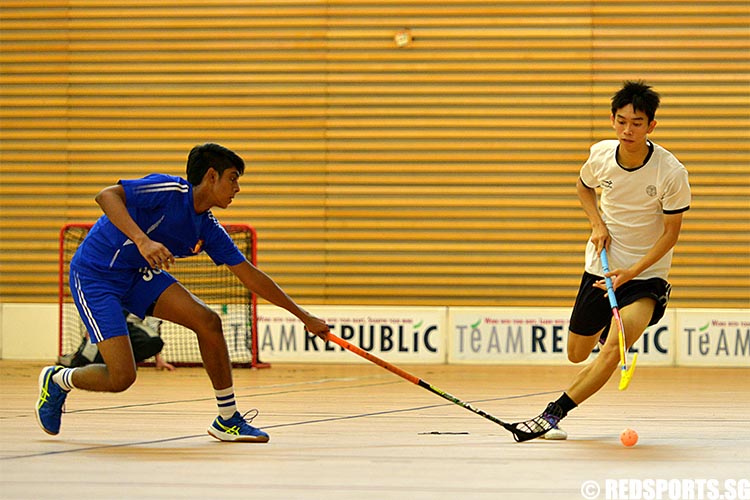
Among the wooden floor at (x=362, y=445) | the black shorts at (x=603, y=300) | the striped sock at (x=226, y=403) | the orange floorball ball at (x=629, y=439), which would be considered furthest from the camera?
the black shorts at (x=603, y=300)

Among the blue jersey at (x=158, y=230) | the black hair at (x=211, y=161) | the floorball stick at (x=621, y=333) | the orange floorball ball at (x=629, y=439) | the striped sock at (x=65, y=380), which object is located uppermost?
the black hair at (x=211, y=161)

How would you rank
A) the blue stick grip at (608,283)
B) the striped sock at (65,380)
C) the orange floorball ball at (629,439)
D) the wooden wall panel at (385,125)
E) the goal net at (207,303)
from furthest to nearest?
the wooden wall panel at (385,125) → the goal net at (207,303) → the blue stick grip at (608,283) → the striped sock at (65,380) → the orange floorball ball at (629,439)

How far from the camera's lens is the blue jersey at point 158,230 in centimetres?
412

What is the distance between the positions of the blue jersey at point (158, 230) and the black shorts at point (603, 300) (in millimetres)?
1539

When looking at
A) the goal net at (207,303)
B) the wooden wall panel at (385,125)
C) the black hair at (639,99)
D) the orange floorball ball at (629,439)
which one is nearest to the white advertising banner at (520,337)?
the wooden wall panel at (385,125)

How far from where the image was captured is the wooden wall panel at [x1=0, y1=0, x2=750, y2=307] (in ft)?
31.4

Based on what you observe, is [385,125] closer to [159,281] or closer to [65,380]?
[159,281]

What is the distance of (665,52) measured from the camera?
9.59 meters

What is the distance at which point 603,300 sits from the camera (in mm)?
4707

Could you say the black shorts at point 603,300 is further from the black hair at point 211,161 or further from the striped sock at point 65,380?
the striped sock at point 65,380

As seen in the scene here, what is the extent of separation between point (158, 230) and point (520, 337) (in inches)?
225

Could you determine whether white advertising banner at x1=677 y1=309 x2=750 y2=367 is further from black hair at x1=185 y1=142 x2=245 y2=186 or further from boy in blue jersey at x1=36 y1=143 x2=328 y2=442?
black hair at x1=185 y1=142 x2=245 y2=186

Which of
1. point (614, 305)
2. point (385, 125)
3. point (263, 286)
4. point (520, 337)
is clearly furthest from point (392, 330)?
point (263, 286)

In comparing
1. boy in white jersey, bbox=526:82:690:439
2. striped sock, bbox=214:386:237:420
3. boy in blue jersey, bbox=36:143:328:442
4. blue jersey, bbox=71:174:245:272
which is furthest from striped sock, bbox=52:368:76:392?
boy in white jersey, bbox=526:82:690:439
